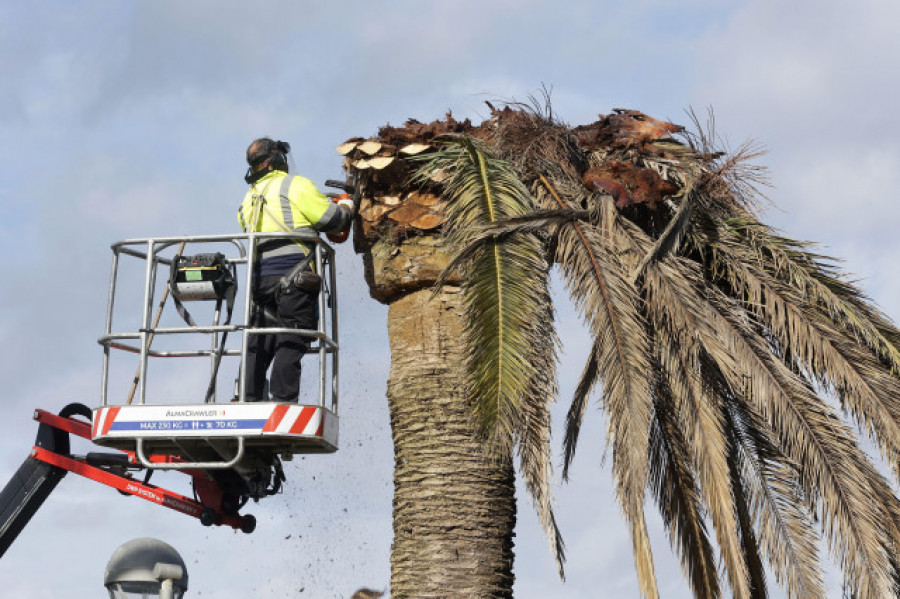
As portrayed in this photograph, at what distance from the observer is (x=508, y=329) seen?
941cm

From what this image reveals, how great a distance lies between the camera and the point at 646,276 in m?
9.85

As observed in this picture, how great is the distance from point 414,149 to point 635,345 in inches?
107

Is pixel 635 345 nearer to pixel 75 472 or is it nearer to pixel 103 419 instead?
pixel 103 419

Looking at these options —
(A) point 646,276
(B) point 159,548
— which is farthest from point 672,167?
(B) point 159,548

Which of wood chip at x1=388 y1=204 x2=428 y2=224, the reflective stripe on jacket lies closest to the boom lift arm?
the reflective stripe on jacket

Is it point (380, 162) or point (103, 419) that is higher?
point (380, 162)

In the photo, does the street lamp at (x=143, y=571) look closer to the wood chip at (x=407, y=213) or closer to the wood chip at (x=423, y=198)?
the wood chip at (x=407, y=213)

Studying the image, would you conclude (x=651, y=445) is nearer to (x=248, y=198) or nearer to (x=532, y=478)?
(x=532, y=478)

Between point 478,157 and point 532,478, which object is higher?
point 478,157

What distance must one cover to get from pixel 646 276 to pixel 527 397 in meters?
1.37

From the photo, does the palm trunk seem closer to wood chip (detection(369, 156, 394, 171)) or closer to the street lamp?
wood chip (detection(369, 156, 394, 171))

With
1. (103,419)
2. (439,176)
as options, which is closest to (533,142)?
(439,176)

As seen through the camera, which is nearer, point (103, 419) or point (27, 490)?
point (103, 419)

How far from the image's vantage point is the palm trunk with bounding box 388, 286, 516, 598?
30.8 feet
